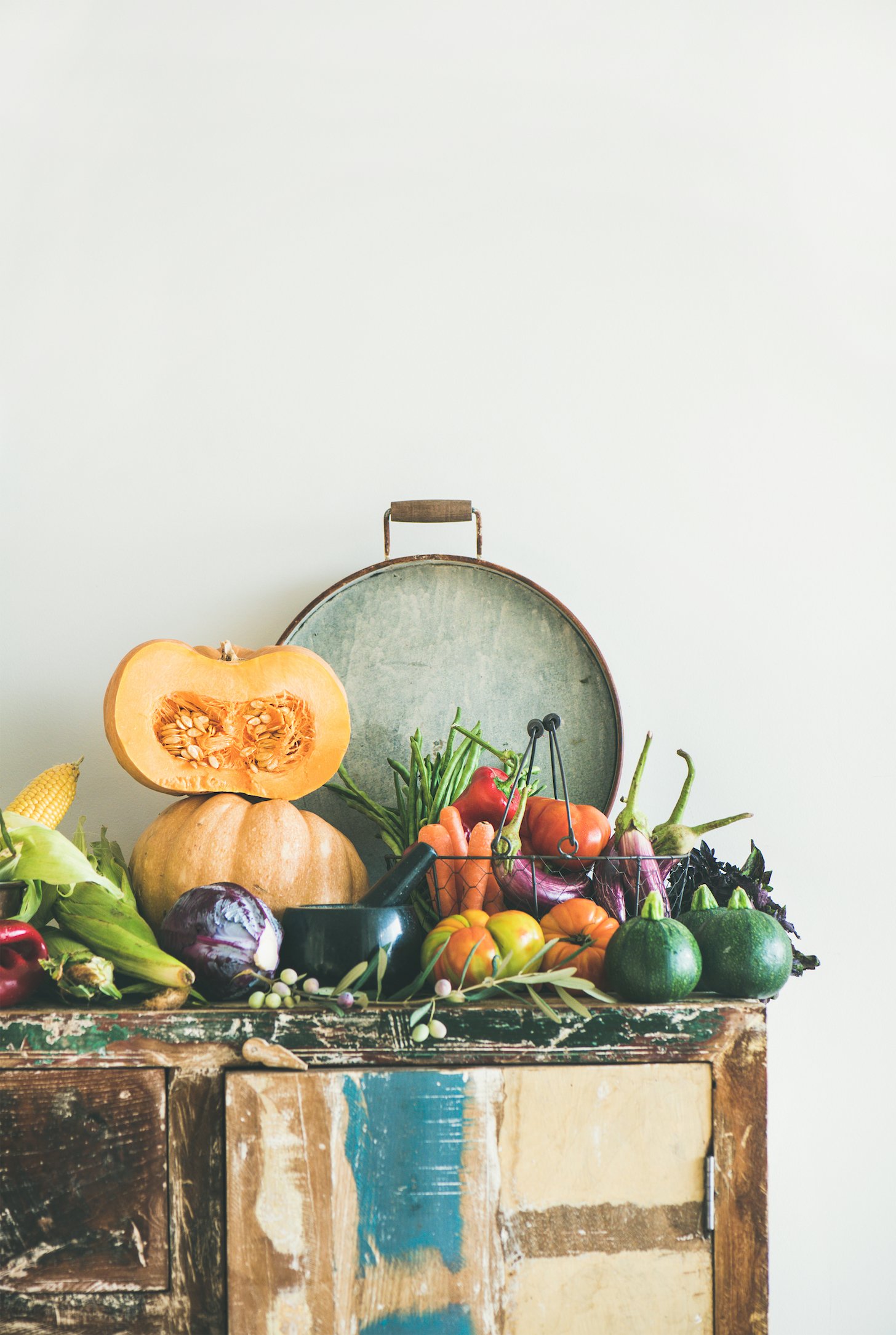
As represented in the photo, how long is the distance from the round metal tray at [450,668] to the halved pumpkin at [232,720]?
0.60 feet

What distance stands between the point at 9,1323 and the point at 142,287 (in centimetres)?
132

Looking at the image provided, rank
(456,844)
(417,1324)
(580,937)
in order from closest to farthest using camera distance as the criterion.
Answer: (417,1324) < (580,937) < (456,844)

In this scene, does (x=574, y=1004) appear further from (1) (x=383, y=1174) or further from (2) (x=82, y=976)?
(2) (x=82, y=976)

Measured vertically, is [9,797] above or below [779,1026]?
above

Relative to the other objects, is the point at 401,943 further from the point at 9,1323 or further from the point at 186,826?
the point at 9,1323

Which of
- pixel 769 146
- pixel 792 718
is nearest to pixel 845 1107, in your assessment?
pixel 792 718

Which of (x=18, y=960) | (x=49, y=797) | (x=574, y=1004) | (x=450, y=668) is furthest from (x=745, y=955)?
(x=49, y=797)

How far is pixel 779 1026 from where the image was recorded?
1.36 meters

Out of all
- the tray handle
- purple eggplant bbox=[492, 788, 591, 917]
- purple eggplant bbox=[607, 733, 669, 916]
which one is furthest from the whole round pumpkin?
the tray handle

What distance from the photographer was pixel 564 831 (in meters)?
1.03

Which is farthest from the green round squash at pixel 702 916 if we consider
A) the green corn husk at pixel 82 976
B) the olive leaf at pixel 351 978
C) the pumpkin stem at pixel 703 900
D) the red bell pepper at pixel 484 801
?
the green corn husk at pixel 82 976

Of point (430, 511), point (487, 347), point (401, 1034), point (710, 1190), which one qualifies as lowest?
point (710, 1190)

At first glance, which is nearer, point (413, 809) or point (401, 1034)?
point (401, 1034)

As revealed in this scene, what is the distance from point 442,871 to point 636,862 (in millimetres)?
214
